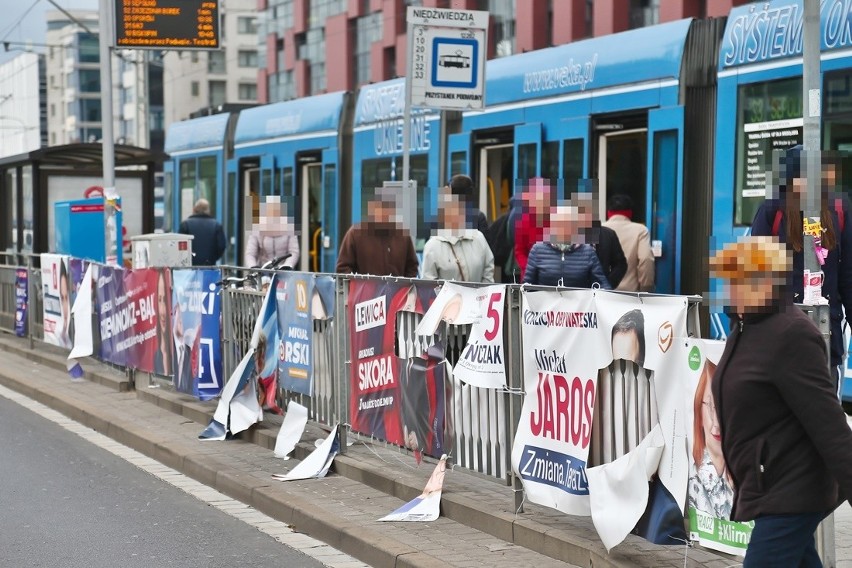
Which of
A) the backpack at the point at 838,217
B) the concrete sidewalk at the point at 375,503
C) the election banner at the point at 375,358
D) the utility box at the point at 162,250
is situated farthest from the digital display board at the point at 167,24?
the backpack at the point at 838,217

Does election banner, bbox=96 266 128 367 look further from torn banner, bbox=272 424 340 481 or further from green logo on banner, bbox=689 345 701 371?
green logo on banner, bbox=689 345 701 371

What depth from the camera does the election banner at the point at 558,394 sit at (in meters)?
6.39

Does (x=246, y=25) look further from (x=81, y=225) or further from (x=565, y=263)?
(x=565, y=263)

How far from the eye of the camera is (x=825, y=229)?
692 cm

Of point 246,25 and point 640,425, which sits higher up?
point 246,25

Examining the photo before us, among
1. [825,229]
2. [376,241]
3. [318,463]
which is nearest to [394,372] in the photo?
[318,463]

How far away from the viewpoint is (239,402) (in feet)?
34.2

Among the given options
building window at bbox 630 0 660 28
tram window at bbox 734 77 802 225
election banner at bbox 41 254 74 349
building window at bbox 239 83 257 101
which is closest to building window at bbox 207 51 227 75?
building window at bbox 239 83 257 101

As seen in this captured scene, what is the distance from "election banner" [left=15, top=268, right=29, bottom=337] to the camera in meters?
17.7

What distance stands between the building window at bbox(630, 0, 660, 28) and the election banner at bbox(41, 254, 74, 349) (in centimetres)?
2921

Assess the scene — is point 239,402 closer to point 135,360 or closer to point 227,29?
point 135,360

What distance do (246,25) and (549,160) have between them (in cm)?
9525

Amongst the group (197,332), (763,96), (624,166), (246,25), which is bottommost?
(197,332)

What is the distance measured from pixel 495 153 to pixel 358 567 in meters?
8.94
